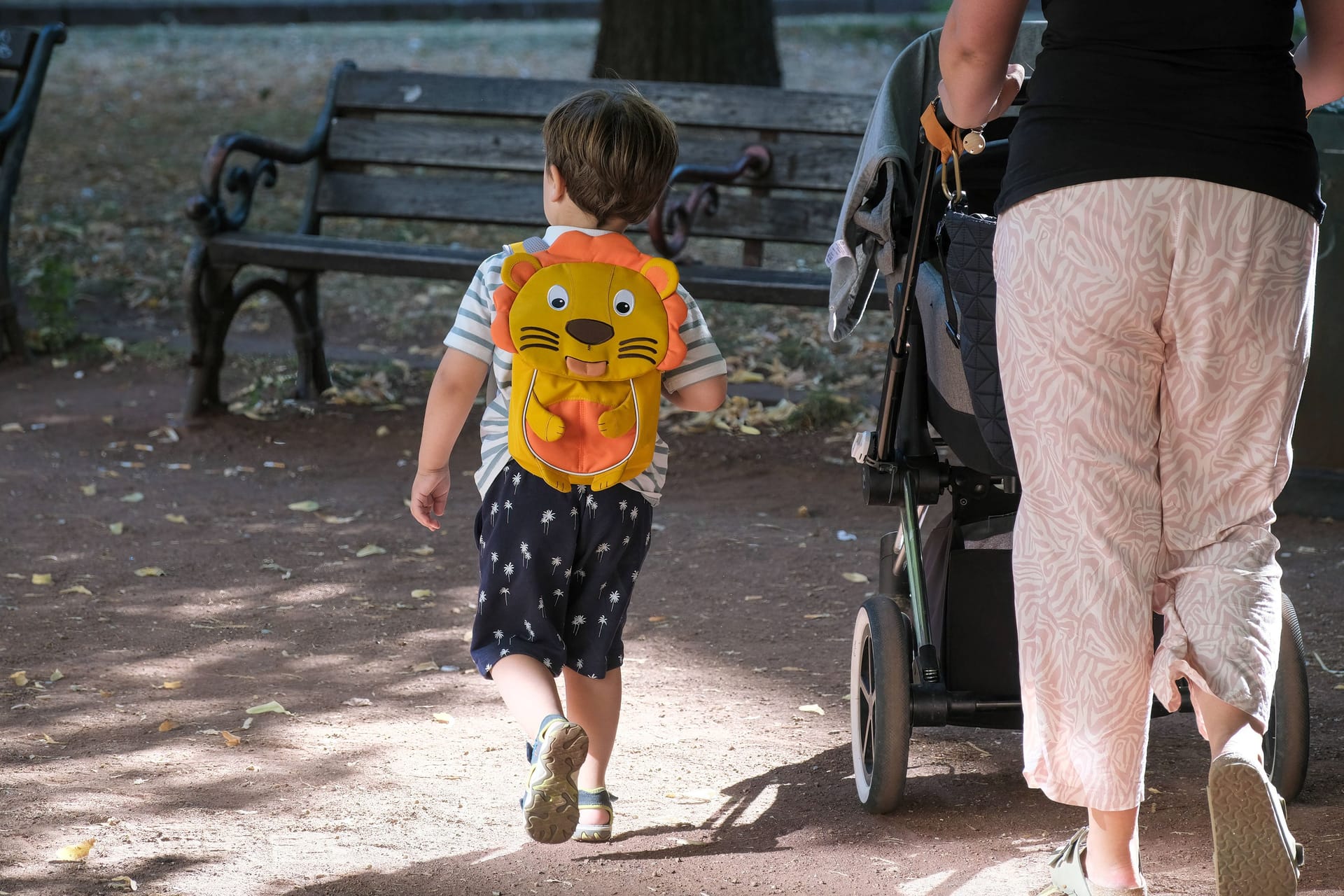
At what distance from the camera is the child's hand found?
276cm

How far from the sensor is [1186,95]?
220 centimetres

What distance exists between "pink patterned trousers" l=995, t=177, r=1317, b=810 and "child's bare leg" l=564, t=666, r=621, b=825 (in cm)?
84

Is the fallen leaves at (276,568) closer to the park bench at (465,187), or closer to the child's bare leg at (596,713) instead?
the park bench at (465,187)

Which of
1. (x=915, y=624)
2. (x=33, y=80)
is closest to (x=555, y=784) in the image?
(x=915, y=624)

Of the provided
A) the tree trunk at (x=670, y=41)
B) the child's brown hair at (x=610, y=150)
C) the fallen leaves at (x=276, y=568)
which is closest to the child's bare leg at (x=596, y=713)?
the child's brown hair at (x=610, y=150)

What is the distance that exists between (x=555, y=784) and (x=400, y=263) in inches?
162

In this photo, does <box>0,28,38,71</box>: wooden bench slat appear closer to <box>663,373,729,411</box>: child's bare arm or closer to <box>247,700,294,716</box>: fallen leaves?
<box>247,700,294,716</box>: fallen leaves

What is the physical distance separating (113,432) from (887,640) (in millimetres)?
4388

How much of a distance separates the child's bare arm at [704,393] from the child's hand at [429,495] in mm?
459

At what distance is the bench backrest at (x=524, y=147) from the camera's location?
6758mm

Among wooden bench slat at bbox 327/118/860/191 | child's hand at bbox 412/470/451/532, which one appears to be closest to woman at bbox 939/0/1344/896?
child's hand at bbox 412/470/451/532

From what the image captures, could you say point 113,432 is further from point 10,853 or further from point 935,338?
point 935,338

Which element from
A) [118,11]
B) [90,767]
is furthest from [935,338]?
[118,11]

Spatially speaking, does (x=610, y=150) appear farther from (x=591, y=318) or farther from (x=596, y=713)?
(x=596, y=713)
